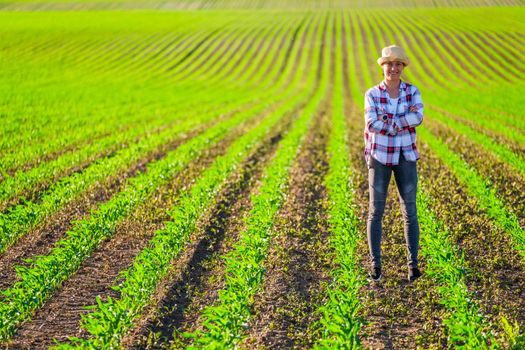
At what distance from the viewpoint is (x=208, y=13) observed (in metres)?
90.5

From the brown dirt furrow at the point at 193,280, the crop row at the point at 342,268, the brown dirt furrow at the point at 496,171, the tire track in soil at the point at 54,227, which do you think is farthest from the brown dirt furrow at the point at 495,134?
the tire track in soil at the point at 54,227

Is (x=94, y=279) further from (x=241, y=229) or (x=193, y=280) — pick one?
(x=241, y=229)

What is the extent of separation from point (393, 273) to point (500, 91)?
3562 centimetres

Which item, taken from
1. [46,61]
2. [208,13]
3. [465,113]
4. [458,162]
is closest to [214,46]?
[46,61]

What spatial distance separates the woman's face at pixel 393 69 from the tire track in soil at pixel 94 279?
13.8ft

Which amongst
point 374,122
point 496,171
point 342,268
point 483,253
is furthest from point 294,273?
point 496,171

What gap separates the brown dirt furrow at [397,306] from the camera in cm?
490

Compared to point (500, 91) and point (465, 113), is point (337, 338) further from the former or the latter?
point (500, 91)

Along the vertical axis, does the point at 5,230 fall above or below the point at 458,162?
above

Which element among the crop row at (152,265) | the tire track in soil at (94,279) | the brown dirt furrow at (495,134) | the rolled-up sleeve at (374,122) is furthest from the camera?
the brown dirt furrow at (495,134)

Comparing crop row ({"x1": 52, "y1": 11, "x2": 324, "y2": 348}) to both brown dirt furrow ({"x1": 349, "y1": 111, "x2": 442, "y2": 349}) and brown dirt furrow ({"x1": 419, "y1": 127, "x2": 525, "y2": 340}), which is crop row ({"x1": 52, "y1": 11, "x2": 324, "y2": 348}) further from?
brown dirt furrow ({"x1": 419, "y1": 127, "x2": 525, "y2": 340})

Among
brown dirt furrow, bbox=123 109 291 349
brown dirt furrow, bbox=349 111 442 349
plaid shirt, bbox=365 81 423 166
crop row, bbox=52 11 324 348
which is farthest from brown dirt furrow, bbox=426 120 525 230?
crop row, bbox=52 11 324 348

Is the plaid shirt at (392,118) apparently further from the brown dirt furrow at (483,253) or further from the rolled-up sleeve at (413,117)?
the brown dirt furrow at (483,253)

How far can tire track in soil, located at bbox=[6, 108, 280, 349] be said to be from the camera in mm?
5012
